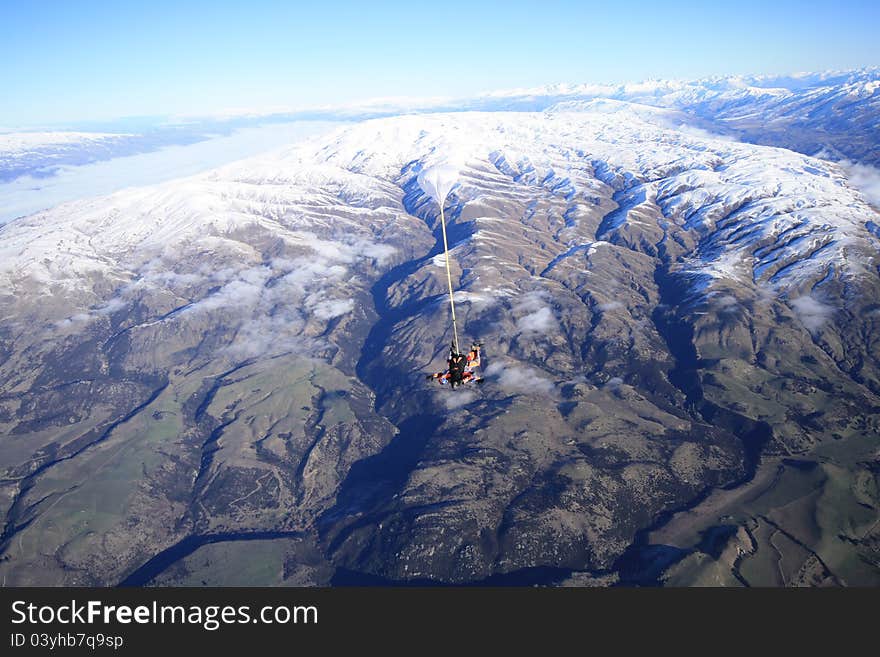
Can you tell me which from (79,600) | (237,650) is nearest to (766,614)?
(237,650)

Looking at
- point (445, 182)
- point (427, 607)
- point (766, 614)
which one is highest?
point (445, 182)

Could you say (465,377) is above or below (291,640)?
above

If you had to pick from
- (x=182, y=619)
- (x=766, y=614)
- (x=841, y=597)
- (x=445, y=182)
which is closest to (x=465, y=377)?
(x=445, y=182)

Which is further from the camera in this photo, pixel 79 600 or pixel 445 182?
pixel 445 182

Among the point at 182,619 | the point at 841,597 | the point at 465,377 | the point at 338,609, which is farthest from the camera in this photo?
the point at 465,377

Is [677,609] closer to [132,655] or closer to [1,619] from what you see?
[132,655]

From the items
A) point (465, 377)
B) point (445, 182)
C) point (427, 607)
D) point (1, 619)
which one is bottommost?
point (427, 607)

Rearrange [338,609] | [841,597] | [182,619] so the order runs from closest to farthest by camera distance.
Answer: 1. [182,619]
2. [338,609]
3. [841,597]

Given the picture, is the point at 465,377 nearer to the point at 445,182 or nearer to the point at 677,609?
the point at 445,182

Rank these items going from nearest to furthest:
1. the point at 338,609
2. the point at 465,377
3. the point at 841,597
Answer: the point at 338,609 → the point at 841,597 → the point at 465,377
